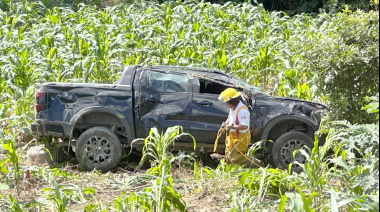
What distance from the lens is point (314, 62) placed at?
29.6 ft

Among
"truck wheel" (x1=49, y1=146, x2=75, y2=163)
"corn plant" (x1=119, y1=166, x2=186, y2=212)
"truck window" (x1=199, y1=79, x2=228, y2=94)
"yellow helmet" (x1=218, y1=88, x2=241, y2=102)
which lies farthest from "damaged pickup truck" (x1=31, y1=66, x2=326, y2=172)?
→ "corn plant" (x1=119, y1=166, x2=186, y2=212)

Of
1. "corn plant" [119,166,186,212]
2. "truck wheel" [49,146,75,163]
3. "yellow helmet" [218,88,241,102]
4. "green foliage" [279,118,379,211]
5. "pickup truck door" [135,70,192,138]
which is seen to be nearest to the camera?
"green foliage" [279,118,379,211]

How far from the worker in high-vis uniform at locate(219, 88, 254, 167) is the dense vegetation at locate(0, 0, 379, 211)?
48 centimetres

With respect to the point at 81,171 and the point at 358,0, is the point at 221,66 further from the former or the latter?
the point at 358,0

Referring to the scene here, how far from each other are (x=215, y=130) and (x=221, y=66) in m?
3.77

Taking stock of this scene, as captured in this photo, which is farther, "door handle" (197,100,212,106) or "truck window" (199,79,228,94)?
"truck window" (199,79,228,94)

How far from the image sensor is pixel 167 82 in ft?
36.0

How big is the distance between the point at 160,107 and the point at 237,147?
1.50m

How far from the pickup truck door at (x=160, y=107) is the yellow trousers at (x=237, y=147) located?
0.96 meters

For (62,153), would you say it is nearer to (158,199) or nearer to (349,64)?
(158,199)

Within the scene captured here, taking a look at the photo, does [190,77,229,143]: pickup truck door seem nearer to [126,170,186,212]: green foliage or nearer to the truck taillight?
the truck taillight

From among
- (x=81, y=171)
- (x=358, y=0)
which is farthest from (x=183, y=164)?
(x=358, y=0)

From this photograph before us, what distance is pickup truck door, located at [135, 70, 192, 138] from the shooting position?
35.7 feet

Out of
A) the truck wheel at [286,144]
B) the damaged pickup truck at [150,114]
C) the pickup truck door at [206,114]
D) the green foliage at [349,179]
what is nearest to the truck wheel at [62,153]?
the damaged pickup truck at [150,114]
